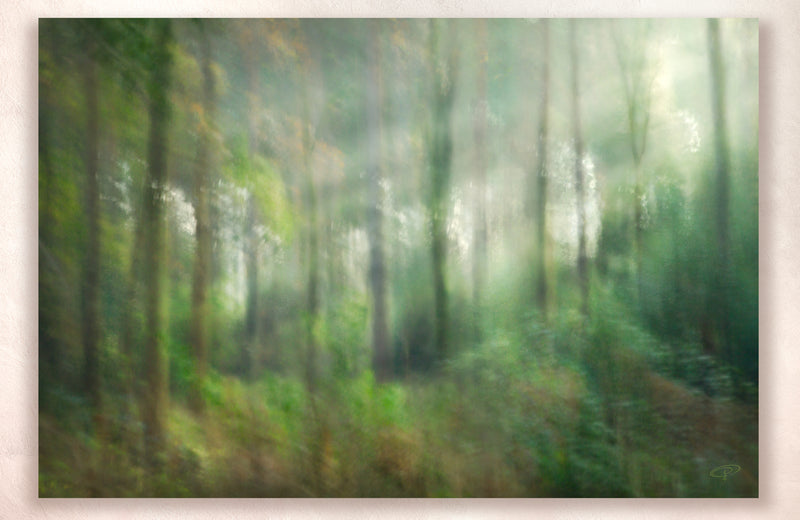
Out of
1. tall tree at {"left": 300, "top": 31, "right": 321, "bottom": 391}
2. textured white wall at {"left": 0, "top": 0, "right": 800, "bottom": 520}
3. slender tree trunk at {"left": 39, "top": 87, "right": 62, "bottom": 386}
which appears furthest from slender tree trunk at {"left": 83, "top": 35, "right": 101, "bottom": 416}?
tall tree at {"left": 300, "top": 31, "right": 321, "bottom": 391}

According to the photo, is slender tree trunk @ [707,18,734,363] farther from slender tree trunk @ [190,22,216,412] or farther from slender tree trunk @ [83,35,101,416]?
slender tree trunk @ [83,35,101,416]

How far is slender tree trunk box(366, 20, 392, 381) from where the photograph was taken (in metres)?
1.71

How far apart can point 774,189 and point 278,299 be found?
1566 millimetres

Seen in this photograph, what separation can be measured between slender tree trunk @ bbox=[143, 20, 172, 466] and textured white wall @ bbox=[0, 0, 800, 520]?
273mm

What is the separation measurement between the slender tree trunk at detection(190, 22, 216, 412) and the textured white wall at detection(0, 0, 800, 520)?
1.33 feet

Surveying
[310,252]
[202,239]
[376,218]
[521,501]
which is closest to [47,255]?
[202,239]

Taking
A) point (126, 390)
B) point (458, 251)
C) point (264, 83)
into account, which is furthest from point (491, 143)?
point (126, 390)

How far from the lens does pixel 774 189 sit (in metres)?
1.75

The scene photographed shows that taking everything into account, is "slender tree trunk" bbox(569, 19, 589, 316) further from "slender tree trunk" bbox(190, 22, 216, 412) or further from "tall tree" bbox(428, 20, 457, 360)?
"slender tree trunk" bbox(190, 22, 216, 412)

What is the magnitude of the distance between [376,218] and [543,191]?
513 millimetres

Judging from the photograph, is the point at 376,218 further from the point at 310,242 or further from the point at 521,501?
the point at 521,501

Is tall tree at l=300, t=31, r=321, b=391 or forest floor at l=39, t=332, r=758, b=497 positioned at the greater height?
tall tree at l=300, t=31, r=321, b=391

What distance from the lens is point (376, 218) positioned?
1.72 meters
